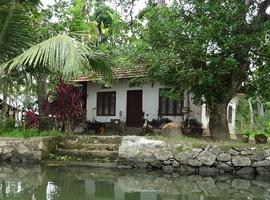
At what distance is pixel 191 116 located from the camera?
1855 cm

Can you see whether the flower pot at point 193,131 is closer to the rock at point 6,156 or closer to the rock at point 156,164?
the rock at point 156,164

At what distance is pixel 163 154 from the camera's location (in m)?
13.5

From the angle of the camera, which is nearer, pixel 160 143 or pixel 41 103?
pixel 160 143

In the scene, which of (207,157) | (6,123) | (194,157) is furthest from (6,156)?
(207,157)

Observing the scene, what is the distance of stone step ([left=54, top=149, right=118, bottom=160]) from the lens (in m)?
14.3

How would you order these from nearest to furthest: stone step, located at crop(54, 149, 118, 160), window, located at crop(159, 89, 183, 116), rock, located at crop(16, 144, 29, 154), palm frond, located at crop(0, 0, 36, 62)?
palm frond, located at crop(0, 0, 36, 62), stone step, located at crop(54, 149, 118, 160), rock, located at crop(16, 144, 29, 154), window, located at crop(159, 89, 183, 116)

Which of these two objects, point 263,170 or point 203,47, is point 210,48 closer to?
point 203,47

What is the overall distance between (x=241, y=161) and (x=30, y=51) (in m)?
7.81

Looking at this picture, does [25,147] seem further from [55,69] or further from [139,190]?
[55,69]

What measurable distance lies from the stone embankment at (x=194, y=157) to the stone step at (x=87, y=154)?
0.48 m

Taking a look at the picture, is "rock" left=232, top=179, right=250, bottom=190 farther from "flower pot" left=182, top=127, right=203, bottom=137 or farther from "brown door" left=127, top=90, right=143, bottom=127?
"brown door" left=127, top=90, right=143, bottom=127

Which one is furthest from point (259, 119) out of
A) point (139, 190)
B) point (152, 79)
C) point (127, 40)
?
point (139, 190)

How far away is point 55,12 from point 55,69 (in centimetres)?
1201

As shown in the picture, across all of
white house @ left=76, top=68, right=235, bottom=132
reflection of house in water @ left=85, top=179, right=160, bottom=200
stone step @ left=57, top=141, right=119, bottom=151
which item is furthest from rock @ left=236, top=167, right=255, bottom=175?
white house @ left=76, top=68, right=235, bottom=132
